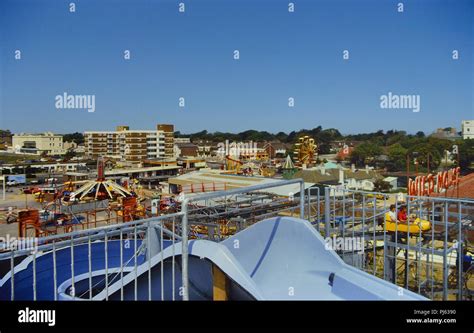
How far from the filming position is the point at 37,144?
51.0m

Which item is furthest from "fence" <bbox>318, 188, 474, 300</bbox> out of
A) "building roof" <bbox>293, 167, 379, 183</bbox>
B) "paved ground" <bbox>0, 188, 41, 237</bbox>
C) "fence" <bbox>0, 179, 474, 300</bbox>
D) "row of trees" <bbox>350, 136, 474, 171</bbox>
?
"row of trees" <bbox>350, 136, 474, 171</bbox>

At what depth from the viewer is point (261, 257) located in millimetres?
3078

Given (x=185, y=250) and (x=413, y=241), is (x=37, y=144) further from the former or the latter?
(x=185, y=250)

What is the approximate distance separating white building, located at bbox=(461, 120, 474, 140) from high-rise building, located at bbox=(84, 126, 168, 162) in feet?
99.6

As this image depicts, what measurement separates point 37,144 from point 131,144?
15.3m

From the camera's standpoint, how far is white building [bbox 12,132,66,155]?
48.9m

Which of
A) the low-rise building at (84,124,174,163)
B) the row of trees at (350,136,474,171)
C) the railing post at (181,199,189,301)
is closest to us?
the railing post at (181,199,189,301)

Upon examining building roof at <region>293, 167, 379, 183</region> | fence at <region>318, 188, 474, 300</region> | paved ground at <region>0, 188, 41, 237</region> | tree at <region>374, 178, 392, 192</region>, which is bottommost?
paved ground at <region>0, 188, 41, 237</region>

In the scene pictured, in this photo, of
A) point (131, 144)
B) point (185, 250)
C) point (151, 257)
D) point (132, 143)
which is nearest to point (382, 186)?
point (132, 143)

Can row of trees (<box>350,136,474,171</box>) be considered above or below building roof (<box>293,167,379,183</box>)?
above

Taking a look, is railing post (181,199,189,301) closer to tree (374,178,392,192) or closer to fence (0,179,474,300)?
fence (0,179,474,300)

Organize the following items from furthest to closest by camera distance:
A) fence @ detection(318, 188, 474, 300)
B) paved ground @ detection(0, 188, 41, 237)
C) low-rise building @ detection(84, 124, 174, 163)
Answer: low-rise building @ detection(84, 124, 174, 163) → paved ground @ detection(0, 188, 41, 237) → fence @ detection(318, 188, 474, 300)
